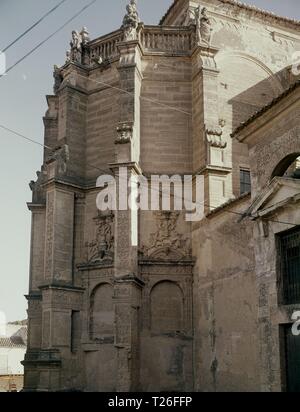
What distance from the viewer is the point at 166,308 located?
2012cm

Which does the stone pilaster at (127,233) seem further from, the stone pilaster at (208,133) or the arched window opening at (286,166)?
the arched window opening at (286,166)

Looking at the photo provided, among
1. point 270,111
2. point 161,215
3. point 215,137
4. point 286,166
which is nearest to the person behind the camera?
point 270,111

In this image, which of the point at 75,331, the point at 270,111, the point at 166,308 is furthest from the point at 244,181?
the point at 75,331

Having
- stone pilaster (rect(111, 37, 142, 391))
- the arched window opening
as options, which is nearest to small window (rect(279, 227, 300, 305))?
the arched window opening

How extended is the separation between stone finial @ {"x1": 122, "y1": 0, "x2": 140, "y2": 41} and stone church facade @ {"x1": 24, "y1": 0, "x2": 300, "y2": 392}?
0.27 ft

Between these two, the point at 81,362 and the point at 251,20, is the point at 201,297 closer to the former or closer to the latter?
the point at 81,362

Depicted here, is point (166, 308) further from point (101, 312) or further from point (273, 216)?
point (273, 216)

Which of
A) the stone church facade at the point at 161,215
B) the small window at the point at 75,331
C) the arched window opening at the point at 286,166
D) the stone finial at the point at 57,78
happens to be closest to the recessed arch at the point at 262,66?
the stone church facade at the point at 161,215

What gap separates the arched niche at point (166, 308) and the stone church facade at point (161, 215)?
0.13 ft

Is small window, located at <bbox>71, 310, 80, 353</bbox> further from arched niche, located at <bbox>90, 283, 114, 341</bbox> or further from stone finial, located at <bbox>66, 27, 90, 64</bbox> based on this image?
stone finial, located at <bbox>66, 27, 90, 64</bbox>

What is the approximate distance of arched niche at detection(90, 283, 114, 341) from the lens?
20.5 m

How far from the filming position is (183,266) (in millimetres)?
20375

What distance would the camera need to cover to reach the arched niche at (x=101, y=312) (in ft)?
67.3

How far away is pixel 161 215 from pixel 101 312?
4.18 m
